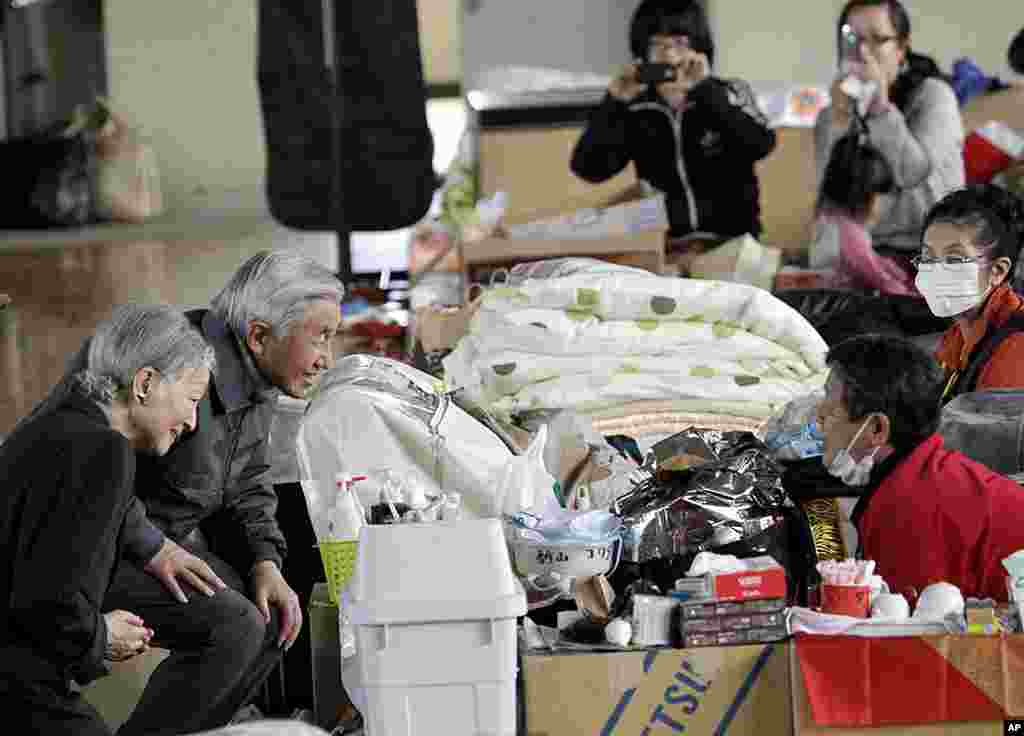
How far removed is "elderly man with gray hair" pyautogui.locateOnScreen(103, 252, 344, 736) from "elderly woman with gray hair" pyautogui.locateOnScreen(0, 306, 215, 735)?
243 mm

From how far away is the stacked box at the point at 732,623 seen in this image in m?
2.72

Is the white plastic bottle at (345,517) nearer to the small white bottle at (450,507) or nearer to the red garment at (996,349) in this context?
the small white bottle at (450,507)

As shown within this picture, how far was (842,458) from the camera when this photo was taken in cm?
296

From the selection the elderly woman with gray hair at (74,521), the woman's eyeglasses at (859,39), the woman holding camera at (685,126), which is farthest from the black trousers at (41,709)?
the woman's eyeglasses at (859,39)

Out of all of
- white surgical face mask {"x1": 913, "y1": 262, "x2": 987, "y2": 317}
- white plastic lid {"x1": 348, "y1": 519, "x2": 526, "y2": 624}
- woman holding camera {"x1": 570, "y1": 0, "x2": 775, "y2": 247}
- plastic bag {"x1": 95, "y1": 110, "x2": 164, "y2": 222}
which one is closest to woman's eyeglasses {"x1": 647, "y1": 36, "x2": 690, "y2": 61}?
woman holding camera {"x1": 570, "y1": 0, "x2": 775, "y2": 247}

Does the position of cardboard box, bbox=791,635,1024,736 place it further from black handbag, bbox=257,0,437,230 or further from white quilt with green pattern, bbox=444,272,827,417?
black handbag, bbox=257,0,437,230

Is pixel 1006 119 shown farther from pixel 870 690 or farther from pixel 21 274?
pixel 21 274

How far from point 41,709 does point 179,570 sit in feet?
1.47

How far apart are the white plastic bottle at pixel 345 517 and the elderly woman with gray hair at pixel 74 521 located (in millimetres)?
386

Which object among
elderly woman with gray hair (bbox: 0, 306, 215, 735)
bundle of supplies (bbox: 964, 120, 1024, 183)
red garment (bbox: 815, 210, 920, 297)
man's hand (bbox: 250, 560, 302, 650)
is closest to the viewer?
elderly woman with gray hair (bbox: 0, 306, 215, 735)

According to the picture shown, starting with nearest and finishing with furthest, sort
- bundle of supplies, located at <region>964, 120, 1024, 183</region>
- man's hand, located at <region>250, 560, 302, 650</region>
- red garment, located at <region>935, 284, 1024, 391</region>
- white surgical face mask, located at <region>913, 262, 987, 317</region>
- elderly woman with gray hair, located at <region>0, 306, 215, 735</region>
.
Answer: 1. elderly woman with gray hair, located at <region>0, 306, 215, 735</region>
2. man's hand, located at <region>250, 560, 302, 650</region>
3. red garment, located at <region>935, 284, 1024, 391</region>
4. white surgical face mask, located at <region>913, 262, 987, 317</region>
5. bundle of supplies, located at <region>964, 120, 1024, 183</region>

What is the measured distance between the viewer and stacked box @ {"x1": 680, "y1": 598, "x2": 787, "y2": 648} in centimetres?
272

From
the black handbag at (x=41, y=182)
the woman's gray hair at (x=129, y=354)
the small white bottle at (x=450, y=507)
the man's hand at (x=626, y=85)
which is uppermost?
the man's hand at (x=626, y=85)

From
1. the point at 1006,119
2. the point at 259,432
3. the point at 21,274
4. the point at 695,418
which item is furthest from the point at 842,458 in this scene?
the point at 21,274
